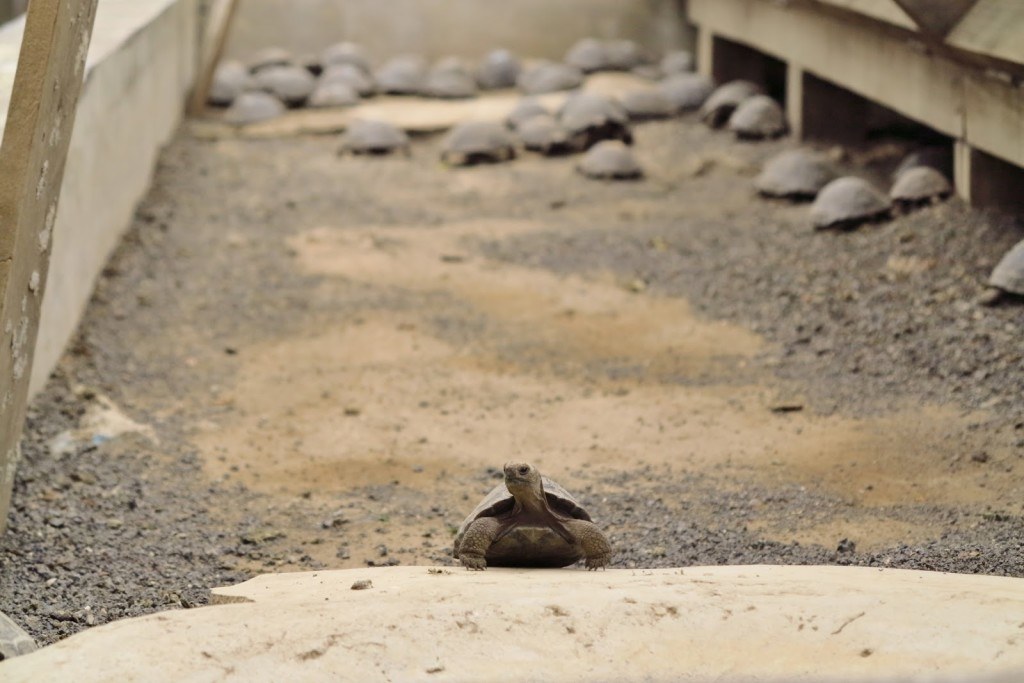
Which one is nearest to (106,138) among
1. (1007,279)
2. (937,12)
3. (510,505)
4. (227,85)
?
(937,12)

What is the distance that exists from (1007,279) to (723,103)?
A: 561 centimetres

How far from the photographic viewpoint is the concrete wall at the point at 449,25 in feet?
45.5

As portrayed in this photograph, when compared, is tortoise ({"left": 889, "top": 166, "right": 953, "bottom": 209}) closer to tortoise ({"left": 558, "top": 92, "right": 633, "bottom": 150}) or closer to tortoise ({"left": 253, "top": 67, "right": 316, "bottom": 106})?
tortoise ({"left": 558, "top": 92, "right": 633, "bottom": 150})

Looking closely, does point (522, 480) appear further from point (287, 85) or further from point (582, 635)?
point (287, 85)

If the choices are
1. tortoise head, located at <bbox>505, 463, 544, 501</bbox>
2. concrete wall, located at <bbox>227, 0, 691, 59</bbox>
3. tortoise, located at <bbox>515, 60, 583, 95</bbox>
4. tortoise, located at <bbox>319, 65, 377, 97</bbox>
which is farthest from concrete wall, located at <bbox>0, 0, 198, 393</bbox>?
tortoise, located at <bbox>515, 60, 583, 95</bbox>

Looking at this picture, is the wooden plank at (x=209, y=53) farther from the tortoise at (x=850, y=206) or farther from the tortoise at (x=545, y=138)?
the tortoise at (x=850, y=206)

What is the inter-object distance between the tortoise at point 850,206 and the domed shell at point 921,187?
10 cm

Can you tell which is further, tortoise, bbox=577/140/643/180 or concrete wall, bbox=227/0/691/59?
concrete wall, bbox=227/0/691/59

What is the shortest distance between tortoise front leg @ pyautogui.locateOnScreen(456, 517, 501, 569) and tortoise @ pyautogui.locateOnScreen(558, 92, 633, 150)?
7.46 m

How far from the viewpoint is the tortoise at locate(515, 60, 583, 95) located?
12.5 metres

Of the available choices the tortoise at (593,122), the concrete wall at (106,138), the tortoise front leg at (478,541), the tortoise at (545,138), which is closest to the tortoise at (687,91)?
the tortoise at (593,122)

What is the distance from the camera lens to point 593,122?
419 inches

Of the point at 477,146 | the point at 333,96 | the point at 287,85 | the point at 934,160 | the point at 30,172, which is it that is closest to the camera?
the point at 30,172

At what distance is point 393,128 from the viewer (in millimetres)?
10836
